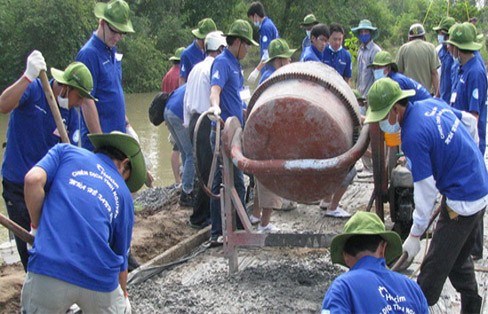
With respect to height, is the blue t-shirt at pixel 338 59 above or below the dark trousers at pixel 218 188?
above

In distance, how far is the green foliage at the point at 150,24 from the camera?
22.8 meters

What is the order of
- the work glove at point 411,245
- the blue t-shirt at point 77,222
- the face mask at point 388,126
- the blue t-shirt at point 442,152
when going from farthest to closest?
the face mask at point 388,126 < the work glove at point 411,245 < the blue t-shirt at point 442,152 < the blue t-shirt at point 77,222

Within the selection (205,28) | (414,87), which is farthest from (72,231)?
(205,28)

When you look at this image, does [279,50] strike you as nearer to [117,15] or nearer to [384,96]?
[117,15]

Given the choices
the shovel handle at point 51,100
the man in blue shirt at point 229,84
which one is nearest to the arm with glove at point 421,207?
the man in blue shirt at point 229,84

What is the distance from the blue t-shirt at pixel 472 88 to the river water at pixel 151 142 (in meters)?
5.34

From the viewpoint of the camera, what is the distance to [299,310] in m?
5.14

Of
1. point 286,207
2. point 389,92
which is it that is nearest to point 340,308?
point 389,92

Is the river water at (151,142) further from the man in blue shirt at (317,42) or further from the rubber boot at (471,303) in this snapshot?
the rubber boot at (471,303)

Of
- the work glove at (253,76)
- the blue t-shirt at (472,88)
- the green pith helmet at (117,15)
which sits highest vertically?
the green pith helmet at (117,15)

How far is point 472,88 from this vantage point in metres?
6.75

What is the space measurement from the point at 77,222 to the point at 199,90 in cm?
403

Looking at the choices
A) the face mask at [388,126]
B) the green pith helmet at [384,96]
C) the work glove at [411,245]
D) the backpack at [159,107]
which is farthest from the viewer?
the backpack at [159,107]

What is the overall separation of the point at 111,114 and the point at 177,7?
25.8 metres
